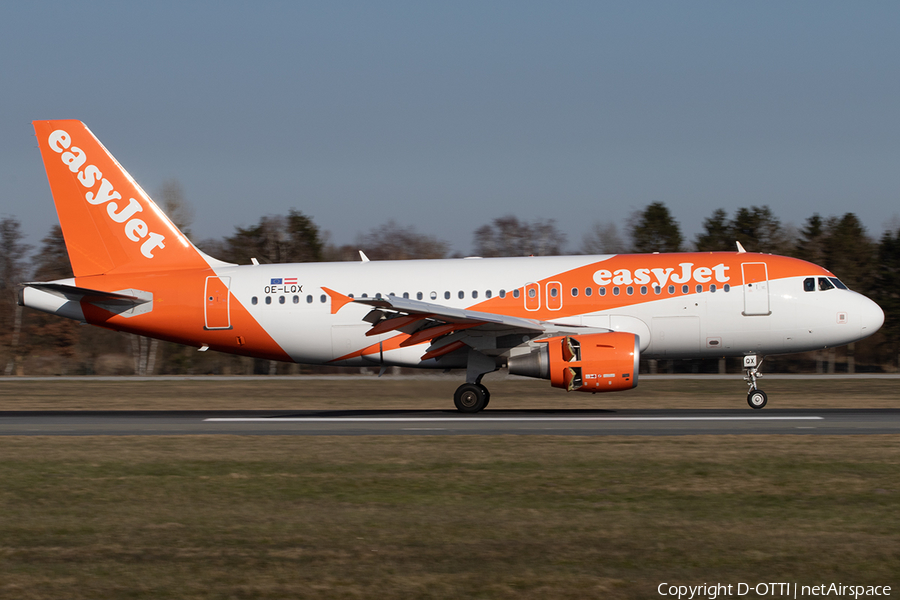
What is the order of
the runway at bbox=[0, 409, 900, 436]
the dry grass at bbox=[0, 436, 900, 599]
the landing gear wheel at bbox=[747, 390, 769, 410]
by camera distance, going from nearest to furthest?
the dry grass at bbox=[0, 436, 900, 599], the runway at bbox=[0, 409, 900, 436], the landing gear wheel at bbox=[747, 390, 769, 410]

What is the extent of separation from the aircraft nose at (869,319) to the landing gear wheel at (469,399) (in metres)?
9.95

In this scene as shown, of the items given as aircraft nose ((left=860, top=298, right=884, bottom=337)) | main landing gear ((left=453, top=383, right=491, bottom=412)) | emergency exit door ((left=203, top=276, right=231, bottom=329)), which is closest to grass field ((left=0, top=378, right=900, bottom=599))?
main landing gear ((left=453, top=383, right=491, bottom=412))

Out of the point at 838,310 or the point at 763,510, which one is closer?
the point at 763,510

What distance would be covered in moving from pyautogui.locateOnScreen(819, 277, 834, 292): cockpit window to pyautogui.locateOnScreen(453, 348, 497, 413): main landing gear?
28.6ft

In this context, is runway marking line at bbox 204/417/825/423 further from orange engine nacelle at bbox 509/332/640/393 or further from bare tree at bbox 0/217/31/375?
bare tree at bbox 0/217/31/375

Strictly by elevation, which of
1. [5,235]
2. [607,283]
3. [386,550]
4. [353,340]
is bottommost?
[386,550]

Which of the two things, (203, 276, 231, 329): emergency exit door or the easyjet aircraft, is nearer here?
the easyjet aircraft

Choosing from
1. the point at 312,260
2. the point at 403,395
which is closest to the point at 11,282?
the point at 312,260

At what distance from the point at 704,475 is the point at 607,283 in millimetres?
11099

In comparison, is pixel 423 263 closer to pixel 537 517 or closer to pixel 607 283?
pixel 607 283

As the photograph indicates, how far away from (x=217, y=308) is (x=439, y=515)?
1574cm

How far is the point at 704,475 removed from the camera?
11.8m

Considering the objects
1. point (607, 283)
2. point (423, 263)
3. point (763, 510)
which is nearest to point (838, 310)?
point (607, 283)

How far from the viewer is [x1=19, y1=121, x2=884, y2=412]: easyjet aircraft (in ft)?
71.9
